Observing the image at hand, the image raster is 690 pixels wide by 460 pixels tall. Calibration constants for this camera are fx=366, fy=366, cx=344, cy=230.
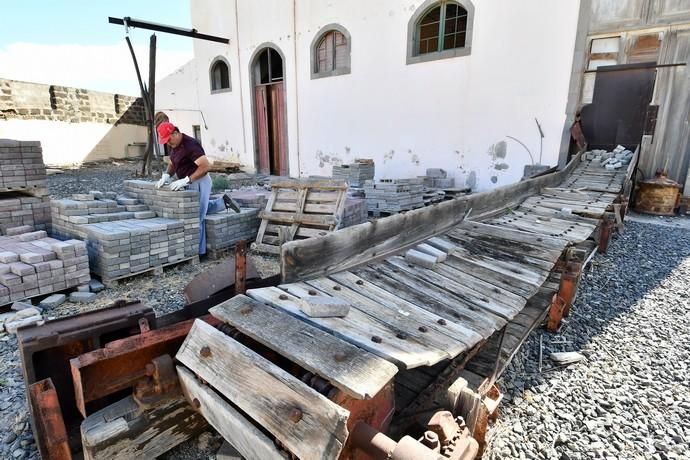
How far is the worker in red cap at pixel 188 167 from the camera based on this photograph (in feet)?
16.3

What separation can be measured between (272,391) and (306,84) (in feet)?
36.9

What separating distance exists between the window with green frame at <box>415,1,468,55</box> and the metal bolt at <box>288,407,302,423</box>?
353 inches

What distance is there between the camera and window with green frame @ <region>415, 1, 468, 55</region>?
8.30 metres

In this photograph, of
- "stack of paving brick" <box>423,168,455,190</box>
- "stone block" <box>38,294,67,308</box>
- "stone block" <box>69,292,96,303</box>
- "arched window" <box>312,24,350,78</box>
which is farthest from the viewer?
"arched window" <box>312,24,350,78</box>

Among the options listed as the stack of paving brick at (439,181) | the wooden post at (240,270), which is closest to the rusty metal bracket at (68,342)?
the wooden post at (240,270)

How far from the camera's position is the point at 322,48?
1085cm

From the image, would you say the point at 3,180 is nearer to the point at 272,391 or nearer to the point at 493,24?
the point at 272,391

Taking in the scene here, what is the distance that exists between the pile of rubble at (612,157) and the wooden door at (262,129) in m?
9.60

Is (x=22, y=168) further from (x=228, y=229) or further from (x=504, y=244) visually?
(x=504, y=244)

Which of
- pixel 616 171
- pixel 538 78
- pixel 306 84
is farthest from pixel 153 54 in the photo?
pixel 616 171

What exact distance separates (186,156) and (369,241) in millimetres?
3908

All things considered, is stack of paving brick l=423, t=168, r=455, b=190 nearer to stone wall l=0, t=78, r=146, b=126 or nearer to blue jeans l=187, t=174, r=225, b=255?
blue jeans l=187, t=174, r=225, b=255

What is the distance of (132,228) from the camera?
428 cm

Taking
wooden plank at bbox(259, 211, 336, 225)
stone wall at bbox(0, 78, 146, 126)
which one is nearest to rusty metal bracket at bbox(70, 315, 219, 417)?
wooden plank at bbox(259, 211, 336, 225)
